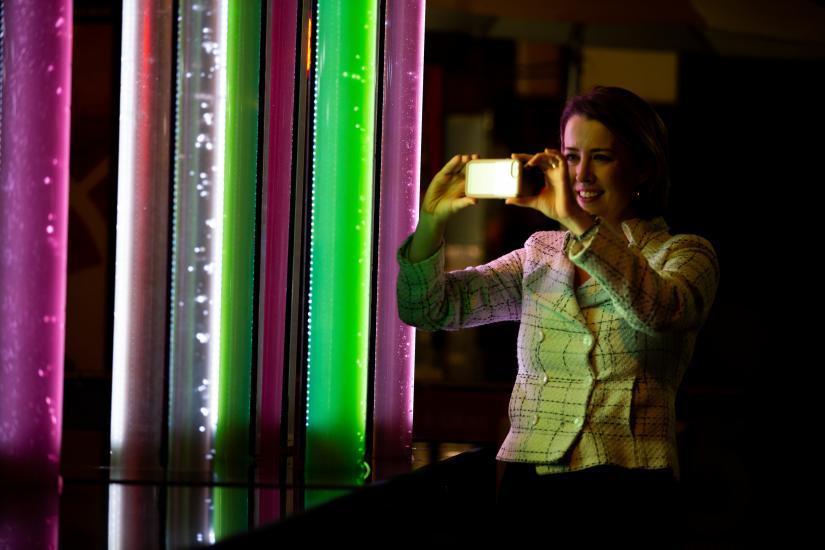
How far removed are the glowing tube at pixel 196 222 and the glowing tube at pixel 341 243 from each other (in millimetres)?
160

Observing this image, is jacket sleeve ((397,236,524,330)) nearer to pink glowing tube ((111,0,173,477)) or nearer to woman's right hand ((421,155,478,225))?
woman's right hand ((421,155,478,225))

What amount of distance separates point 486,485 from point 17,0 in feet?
3.81

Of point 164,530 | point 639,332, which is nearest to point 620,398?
point 639,332

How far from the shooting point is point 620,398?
5.36ft

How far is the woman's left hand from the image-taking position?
160 centimetres

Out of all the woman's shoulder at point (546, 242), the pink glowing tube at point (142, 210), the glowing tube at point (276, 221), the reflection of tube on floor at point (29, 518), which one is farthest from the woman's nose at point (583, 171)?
the reflection of tube on floor at point (29, 518)

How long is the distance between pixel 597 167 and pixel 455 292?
0.94ft

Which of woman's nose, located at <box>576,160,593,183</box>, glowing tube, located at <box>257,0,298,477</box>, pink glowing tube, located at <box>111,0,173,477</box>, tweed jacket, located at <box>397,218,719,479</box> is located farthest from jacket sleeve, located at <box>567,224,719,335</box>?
pink glowing tube, located at <box>111,0,173,477</box>

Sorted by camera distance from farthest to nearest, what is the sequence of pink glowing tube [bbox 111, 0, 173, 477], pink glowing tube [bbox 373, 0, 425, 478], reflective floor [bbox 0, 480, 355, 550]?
pink glowing tube [bbox 373, 0, 425, 478], pink glowing tube [bbox 111, 0, 173, 477], reflective floor [bbox 0, 480, 355, 550]

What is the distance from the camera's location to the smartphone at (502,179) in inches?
65.7

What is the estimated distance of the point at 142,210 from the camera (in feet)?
6.25

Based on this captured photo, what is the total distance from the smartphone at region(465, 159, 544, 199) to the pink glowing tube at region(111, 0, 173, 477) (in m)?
0.52

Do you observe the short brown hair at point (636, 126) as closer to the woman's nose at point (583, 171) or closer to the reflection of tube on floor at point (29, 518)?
the woman's nose at point (583, 171)

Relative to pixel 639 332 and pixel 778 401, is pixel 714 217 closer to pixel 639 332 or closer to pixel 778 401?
pixel 778 401
